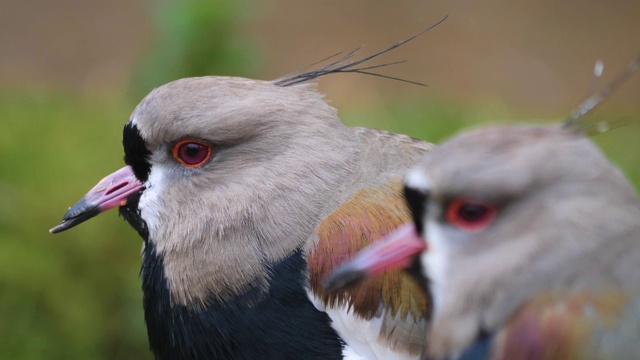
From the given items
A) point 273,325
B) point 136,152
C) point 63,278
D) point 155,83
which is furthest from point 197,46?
point 273,325

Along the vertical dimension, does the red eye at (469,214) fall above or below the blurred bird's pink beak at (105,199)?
below

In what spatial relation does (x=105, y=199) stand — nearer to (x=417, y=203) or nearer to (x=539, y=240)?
(x=417, y=203)

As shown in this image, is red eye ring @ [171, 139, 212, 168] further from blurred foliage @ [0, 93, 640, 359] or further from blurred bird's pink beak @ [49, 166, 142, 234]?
blurred foliage @ [0, 93, 640, 359]

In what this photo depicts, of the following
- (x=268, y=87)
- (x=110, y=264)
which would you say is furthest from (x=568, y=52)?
(x=268, y=87)

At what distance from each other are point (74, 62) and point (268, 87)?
18.6 ft

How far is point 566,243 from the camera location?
1.73 metres

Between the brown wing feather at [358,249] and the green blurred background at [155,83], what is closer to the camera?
the brown wing feather at [358,249]

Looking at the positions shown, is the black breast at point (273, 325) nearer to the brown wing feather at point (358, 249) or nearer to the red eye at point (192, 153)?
the brown wing feather at point (358, 249)

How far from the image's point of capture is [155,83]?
4531 millimetres

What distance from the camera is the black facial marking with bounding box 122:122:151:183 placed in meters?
2.67

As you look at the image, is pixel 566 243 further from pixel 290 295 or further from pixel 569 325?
pixel 290 295

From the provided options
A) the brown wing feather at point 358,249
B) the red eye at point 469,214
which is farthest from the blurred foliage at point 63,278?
the red eye at point 469,214

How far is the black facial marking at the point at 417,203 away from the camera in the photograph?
183 cm

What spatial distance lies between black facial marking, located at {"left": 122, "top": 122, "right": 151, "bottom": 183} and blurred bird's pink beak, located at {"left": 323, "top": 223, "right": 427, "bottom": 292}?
0.92 meters
